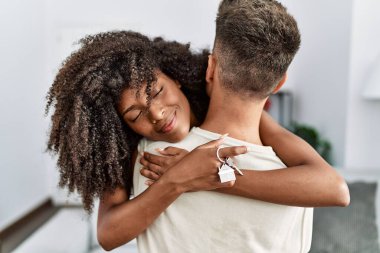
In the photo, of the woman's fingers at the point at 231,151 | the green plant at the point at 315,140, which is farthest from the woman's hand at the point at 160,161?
the green plant at the point at 315,140

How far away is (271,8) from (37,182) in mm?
3705

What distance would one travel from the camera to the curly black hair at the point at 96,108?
954 millimetres

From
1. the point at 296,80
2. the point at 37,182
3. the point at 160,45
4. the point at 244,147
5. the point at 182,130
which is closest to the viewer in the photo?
the point at 244,147

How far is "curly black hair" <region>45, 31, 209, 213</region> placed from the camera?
3.13 ft

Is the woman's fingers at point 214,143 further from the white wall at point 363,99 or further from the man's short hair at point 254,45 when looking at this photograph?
the white wall at point 363,99

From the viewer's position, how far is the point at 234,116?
901mm

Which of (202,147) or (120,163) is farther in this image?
(120,163)

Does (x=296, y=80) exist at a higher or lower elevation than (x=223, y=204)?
lower

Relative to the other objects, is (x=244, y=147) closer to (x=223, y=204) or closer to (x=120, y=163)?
(x=223, y=204)

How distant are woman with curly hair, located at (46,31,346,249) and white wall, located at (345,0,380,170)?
6.55ft

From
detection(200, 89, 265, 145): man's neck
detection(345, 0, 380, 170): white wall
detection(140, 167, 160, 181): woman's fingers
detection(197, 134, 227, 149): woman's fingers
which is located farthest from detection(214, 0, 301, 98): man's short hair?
detection(345, 0, 380, 170): white wall

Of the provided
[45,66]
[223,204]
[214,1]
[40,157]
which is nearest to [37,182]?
[40,157]

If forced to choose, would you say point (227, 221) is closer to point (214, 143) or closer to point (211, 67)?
point (214, 143)

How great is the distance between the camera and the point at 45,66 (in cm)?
422
